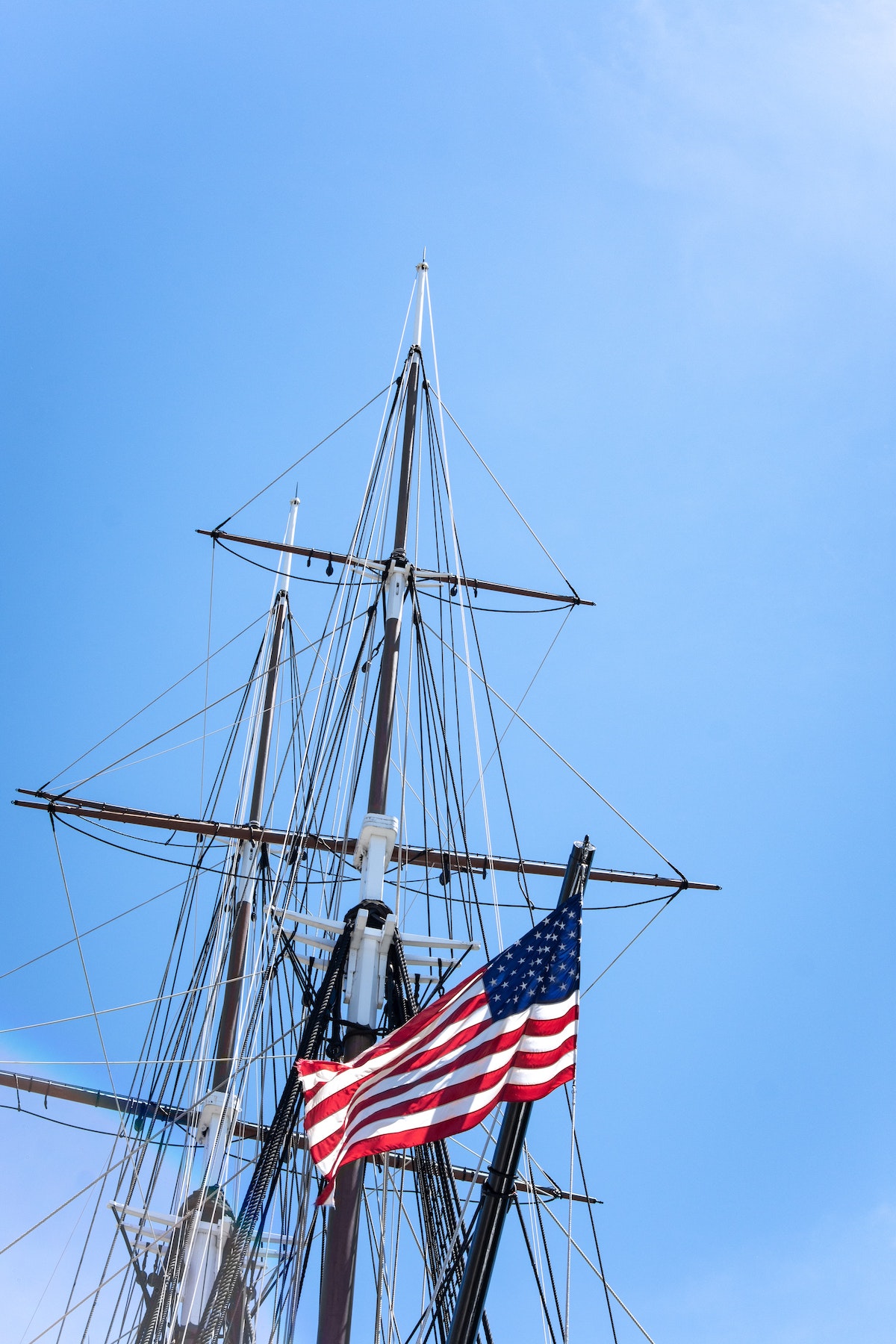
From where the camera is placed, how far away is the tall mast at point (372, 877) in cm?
1157

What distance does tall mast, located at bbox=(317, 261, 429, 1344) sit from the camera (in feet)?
38.0

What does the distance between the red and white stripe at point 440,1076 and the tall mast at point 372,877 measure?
2.82m

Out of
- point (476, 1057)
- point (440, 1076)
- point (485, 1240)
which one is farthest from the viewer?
point (440, 1076)

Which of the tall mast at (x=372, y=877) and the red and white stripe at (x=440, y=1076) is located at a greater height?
the tall mast at (x=372, y=877)

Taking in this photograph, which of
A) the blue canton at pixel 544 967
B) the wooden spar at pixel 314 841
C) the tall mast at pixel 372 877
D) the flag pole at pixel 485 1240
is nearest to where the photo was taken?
the flag pole at pixel 485 1240

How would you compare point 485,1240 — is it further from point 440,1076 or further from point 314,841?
point 314,841

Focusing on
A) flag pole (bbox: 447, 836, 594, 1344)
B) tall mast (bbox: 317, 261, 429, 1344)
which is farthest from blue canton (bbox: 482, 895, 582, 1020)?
tall mast (bbox: 317, 261, 429, 1344)

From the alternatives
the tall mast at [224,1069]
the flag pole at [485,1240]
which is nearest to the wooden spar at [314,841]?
the tall mast at [224,1069]

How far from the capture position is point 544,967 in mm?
8328

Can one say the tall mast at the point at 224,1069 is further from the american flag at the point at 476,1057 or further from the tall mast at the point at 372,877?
the american flag at the point at 476,1057

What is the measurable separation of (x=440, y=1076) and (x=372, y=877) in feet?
20.6

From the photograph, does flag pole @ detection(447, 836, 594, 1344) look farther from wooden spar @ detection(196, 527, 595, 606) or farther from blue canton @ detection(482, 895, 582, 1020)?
wooden spar @ detection(196, 527, 595, 606)

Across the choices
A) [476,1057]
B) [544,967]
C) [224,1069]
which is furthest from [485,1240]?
[224,1069]

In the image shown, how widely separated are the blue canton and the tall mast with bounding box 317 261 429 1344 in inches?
185
